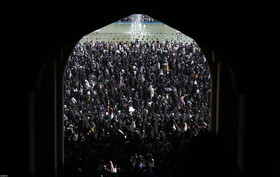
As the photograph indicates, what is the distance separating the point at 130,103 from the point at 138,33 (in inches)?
687

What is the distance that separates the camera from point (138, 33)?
29141mm

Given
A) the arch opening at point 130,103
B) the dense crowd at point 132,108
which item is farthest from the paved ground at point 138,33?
the dense crowd at point 132,108

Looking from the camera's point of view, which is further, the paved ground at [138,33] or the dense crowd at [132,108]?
the paved ground at [138,33]

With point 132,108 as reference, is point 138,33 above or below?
above

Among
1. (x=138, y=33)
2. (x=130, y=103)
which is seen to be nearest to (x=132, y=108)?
(x=130, y=103)

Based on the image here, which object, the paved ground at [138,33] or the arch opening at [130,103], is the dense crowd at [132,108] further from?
the paved ground at [138,33]

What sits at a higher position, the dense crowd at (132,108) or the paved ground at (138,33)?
the paved ground at (138,33)

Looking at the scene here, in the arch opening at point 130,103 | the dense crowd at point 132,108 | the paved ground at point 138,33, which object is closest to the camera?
the dense crowd at point 132,108

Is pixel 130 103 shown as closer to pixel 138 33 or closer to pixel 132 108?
pixel 132 108

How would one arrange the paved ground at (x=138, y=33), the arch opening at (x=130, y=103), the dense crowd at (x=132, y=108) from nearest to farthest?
the dense crowd at (x=132, y=108), the arch opening at (x=130, y=103), the paved ground at (x=138, y=33)

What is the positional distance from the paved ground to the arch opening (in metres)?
6.10

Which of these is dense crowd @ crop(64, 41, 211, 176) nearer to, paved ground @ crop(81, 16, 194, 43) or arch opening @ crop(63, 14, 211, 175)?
arch opening @ crop(63, 14, 211, 175)

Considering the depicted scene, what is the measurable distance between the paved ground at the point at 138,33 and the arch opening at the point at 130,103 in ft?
20.0

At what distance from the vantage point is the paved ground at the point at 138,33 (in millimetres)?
26925
